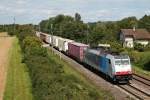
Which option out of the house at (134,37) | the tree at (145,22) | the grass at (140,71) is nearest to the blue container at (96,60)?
the grass at (140,71)

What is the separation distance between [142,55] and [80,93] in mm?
35019

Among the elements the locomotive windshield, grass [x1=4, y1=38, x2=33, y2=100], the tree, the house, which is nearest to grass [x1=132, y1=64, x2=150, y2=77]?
the locomotive windshield

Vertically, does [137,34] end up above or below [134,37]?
above

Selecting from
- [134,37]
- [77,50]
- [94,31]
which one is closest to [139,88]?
[77,50]

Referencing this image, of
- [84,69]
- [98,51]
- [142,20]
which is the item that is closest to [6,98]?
[98,51]

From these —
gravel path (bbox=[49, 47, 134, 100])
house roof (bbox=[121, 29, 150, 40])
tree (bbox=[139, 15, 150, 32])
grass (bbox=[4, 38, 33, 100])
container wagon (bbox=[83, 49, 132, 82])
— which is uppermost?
tree (bbox=[139, 15, 150, 32])

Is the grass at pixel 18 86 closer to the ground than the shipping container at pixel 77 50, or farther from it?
closer to the ground

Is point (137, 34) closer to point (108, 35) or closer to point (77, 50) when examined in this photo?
point (108, 35)

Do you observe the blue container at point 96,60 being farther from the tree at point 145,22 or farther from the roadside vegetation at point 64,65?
the tree at point 145,22

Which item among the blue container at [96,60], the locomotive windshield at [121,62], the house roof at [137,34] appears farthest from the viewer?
the house roof at [137,34]

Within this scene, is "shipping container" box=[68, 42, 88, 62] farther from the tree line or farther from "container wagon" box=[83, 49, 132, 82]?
"container wagon" box=[83, 49, 132, 82]

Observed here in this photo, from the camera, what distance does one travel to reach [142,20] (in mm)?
135750

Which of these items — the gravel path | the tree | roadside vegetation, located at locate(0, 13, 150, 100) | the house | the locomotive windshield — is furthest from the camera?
the tree

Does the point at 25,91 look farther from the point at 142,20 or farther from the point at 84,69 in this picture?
the point at 142,20
